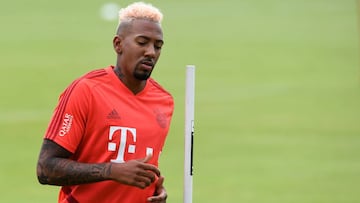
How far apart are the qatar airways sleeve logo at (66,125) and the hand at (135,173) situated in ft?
1.04

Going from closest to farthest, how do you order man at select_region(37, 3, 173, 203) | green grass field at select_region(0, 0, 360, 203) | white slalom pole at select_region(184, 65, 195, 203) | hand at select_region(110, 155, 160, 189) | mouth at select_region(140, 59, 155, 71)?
1. hand at select_region(110, 155, 160, 189)
2. man at select_region(37, 3, 173, 203)
3. mouth at select_region(140, 59, 155, 71)
4. white slalom pole at select_region(184, 65, 195, 203)
5. green grass field at select_region(0, 0, 360, 203)

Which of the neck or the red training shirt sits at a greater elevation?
the neck

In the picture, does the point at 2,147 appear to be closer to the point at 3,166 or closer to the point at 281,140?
the point at 3,166

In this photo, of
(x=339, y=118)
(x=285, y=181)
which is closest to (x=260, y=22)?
(x=339, y=118)

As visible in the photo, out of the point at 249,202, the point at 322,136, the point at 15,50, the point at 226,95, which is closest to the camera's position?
the point at 249,202

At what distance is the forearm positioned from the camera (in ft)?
14.8

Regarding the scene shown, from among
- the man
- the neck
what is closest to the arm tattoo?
the man

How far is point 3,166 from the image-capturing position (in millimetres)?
10906

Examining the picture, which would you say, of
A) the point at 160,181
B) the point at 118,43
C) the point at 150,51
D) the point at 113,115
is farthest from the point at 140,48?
the point at 160,181

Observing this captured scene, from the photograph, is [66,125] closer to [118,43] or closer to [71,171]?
[71,171]

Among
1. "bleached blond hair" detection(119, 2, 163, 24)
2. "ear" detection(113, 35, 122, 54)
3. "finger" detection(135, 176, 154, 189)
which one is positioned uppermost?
"bleached blond hair" detection(119, 2, 163, 24)

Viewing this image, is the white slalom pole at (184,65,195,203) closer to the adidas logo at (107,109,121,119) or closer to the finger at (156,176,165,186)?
the finger at (156,176,165,186)

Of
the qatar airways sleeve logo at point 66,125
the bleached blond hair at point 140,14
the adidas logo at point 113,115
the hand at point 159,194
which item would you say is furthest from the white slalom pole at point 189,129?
the qatar airways sleeve logo at point 66,125

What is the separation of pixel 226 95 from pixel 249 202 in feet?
11.5
